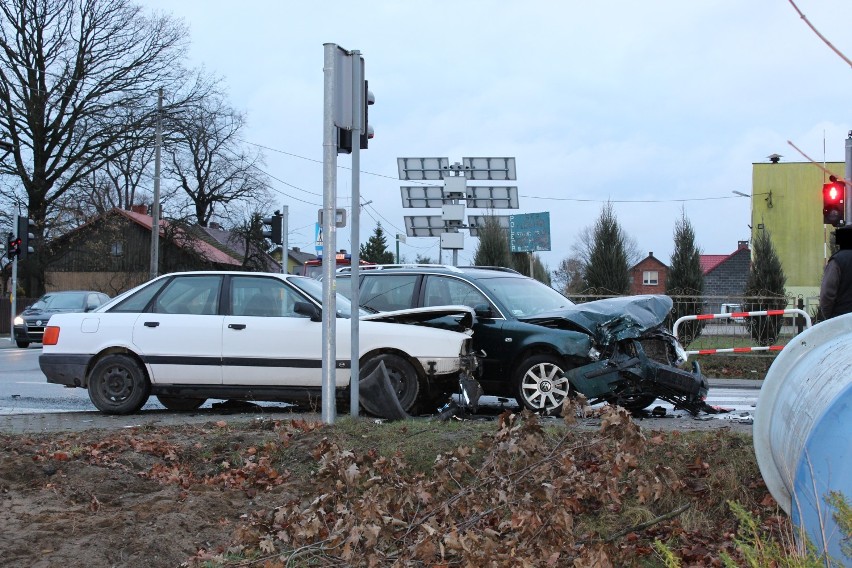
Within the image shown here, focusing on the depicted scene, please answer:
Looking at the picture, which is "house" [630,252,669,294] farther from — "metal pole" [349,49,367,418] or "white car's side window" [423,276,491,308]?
"metal pole" [349,49,367,418]

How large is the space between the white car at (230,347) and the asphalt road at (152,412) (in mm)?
312

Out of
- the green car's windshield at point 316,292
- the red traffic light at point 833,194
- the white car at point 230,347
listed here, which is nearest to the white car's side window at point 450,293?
the green car's windshield at point 316,292

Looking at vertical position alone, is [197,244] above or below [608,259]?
above

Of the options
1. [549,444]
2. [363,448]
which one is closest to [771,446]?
[549,444]

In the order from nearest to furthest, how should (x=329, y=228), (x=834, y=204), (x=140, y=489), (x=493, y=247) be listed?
(x=140, y=489)
(x=329, y=228)
(x=834, y=204)
(x=493, y=247)

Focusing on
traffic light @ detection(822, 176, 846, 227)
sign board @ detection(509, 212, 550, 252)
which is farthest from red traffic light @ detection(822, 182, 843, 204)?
sign board @ detection(509, 212, 550, 252)

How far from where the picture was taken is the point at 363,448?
6.43 metres

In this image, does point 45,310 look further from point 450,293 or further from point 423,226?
point 450,293

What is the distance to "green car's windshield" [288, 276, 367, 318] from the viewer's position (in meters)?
10.3

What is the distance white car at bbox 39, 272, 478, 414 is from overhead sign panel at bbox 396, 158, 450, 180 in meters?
20.2

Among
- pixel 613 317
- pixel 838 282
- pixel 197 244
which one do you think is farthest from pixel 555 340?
pixel 197 244

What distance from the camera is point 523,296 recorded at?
436 inches

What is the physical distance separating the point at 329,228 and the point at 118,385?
372 cm

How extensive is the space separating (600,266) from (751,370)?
5.88 m
